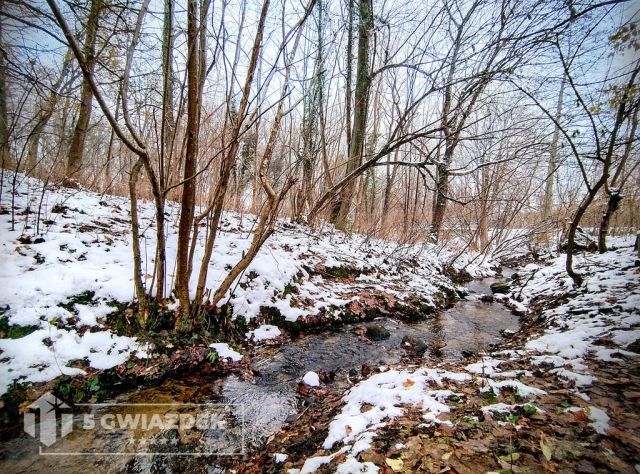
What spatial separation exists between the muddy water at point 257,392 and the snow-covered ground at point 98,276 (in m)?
0.47

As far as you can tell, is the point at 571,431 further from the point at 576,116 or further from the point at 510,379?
the point at 576,116

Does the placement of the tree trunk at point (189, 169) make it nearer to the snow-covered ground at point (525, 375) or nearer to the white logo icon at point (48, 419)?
the white logo icon at point (48, 419)

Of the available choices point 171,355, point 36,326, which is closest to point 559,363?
point 171,355

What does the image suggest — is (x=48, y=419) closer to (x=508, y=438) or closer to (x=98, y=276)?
(x=98, y=276)

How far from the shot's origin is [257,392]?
270 cm

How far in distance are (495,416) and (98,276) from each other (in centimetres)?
383

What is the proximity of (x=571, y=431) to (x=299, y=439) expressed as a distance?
5.48 feet

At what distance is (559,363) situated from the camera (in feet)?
7.73


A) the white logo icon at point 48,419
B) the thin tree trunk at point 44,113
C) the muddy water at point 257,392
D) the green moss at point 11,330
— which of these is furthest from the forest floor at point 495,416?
the thin tree trunk at point 44,113

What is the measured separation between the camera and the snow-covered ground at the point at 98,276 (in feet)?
8.09

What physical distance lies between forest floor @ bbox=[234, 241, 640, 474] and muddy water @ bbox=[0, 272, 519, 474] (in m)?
0.29

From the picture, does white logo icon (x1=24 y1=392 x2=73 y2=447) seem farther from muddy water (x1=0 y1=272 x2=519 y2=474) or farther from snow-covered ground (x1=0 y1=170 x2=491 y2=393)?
snow-covered ground (x1=0 y1=170 x2=491 y2=393)

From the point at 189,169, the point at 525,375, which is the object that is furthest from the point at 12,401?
the point at 525,375

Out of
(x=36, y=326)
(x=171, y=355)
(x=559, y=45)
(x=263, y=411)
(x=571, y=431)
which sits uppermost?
(x=559, y=45)
